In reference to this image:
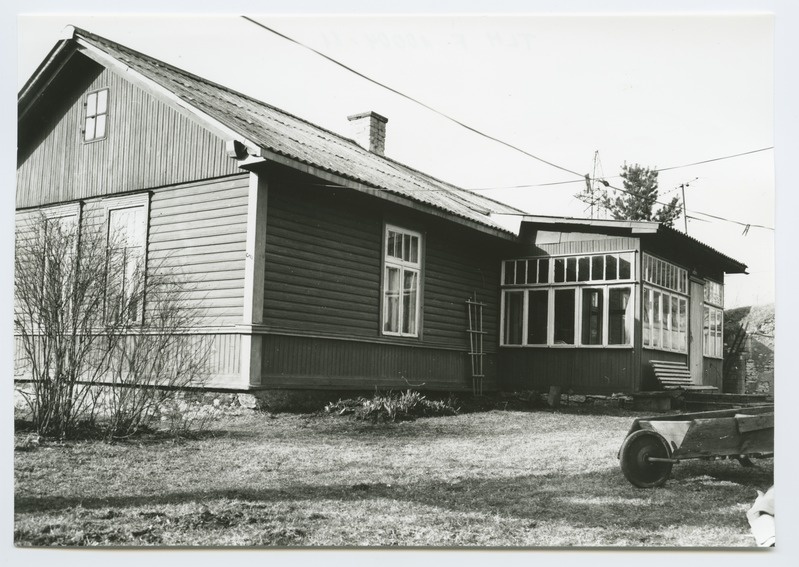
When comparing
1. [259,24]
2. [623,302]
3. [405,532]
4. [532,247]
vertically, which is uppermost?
[259,24]

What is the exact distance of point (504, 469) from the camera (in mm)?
6840

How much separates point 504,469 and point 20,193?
540 cm

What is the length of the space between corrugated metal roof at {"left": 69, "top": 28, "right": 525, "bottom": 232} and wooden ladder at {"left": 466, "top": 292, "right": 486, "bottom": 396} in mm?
1457

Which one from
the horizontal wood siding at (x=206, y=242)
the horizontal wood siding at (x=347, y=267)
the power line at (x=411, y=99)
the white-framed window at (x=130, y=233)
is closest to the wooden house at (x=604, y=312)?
the horizontal wood siding at (x=347, y=267)

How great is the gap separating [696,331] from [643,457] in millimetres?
8514

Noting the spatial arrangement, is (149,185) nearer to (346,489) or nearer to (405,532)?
(346,489)

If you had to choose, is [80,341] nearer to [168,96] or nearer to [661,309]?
[168,96]

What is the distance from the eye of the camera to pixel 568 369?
12977mm

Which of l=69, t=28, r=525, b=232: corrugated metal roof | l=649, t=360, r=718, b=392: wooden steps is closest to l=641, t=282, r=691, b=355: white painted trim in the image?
l=649, t=360, r=718, b=392: wooden steps

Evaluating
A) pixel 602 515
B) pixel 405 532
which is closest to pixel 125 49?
pixel 405 532

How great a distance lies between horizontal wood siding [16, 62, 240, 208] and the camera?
954 cm

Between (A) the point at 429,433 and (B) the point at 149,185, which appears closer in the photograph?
(A) the point at 429,433

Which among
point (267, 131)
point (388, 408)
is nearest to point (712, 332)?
point (388, 408)

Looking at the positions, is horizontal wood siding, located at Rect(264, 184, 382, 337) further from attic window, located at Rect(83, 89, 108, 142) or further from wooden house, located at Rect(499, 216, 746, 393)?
wooden house, located at Rect(499, 216, 746, 393)
